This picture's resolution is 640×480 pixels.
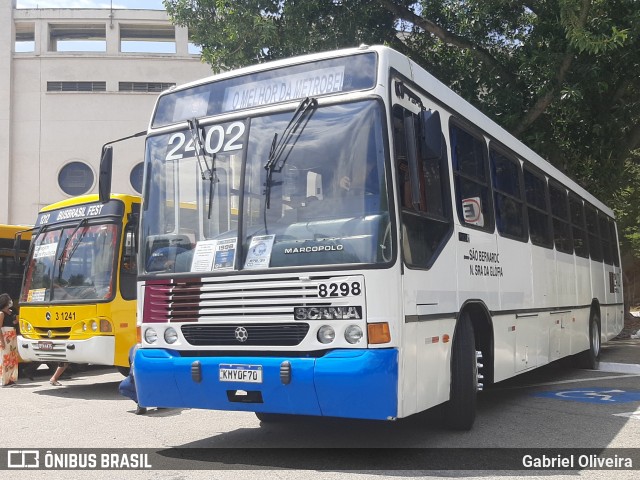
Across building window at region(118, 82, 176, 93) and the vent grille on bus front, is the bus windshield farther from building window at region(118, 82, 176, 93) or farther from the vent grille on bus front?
building window at region(118, 82, 176, 93)

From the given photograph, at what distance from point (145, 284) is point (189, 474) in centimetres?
173

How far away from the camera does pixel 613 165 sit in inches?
733

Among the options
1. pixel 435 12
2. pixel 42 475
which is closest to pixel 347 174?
pixel 42 475

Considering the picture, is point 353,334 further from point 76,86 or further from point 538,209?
point 76,86

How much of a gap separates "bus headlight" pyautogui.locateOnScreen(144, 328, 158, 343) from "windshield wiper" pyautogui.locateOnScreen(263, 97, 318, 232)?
1.56 metres

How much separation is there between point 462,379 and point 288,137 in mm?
2630

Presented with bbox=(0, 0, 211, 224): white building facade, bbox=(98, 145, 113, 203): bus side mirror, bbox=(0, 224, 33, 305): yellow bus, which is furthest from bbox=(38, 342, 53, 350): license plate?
bbox=(0, 0, 211, 224): white building facade

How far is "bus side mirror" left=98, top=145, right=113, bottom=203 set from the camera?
7.53 metres

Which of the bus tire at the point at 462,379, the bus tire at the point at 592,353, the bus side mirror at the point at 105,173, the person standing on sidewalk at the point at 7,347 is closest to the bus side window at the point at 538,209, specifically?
the bus tire at the point at 462,379

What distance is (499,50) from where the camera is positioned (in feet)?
59.1

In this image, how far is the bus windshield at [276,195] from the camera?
584 centimetres

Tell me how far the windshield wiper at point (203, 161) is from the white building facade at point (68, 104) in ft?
106

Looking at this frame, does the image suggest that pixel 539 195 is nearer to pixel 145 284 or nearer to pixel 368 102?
pixel 368 102

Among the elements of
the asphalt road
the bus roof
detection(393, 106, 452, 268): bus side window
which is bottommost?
the asphalt road
